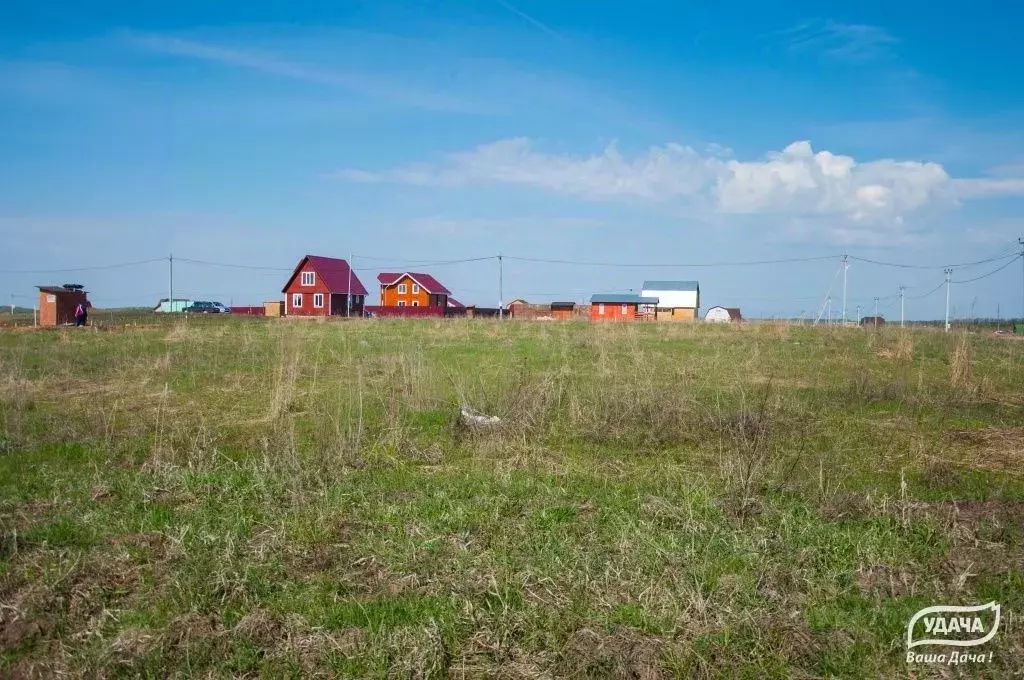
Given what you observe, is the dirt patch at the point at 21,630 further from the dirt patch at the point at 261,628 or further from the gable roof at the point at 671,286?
the gable roof at the point at 671,286

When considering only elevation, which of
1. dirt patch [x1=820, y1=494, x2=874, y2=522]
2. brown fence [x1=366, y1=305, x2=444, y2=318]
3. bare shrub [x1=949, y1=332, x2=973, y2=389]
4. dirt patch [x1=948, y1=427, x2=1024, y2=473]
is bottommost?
dirt patch [x1=820, y1=494, x2=874, y2=522]

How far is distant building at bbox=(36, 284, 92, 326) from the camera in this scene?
1178 inches

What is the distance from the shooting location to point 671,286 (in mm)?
73000

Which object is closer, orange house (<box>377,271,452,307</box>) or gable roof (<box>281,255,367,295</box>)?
gable roof (<box>281,255,367,295</box>)

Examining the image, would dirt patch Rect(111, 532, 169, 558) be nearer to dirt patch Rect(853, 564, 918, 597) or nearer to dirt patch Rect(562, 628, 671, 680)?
dirt patch Rect(562, 628, 671, 680)

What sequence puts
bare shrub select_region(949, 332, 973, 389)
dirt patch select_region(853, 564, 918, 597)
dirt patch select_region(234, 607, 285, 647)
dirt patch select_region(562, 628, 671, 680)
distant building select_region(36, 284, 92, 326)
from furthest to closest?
1. distant building select_region(36, 284, 92, 326)
2. bare shrub select_region(949, 332, 973, 389)
3. dirt patch select_region(853, 564, 918, 597)
4. dirt patch select_region(234, 607, 285, 647)
5. dirt patch select_region(562, 628, 671, 680)

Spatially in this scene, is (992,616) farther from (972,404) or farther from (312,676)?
(972,404)

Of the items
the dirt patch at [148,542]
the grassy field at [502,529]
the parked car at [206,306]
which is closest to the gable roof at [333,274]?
the parked car at [206,306]

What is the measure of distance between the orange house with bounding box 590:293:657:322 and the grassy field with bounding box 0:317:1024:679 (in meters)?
38.3

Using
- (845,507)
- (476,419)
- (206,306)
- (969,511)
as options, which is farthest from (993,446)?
(206,306)

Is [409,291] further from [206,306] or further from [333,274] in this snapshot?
[206,306]

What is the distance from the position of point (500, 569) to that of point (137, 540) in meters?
2.72

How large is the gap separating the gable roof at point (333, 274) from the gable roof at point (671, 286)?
29.3 metres

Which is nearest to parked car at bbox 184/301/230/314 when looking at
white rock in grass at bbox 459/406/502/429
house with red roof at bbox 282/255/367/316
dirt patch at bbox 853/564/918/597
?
house with red roof at bbox 282/255/367/316
